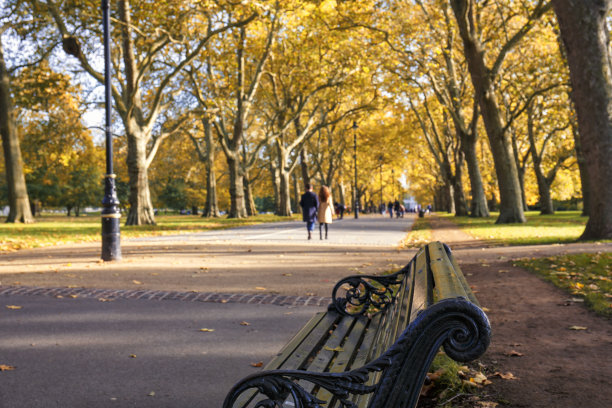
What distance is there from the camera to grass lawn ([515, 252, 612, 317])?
604 centimetres

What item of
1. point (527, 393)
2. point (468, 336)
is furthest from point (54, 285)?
point (468, 336)

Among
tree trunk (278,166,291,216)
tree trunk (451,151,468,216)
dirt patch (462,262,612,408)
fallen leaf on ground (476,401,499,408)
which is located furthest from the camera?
tree trunk (278,166,291,216)

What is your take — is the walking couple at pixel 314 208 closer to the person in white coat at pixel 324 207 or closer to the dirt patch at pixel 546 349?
the person in white coat at pixel 324 207

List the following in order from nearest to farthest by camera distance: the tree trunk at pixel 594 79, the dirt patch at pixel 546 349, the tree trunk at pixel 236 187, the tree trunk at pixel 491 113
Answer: the dirt patch at pixel 546 349 < the tree trunk at pixel 594 79 < the tree trunk at pixel 491 113 < the tree trunk at pixel 236 187

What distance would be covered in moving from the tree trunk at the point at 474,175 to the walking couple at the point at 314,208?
1394 centimetres

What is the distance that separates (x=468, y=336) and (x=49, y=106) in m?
30.4

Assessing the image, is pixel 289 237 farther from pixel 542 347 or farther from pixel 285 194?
pixel 285 194

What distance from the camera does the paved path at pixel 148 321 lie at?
11.9ft

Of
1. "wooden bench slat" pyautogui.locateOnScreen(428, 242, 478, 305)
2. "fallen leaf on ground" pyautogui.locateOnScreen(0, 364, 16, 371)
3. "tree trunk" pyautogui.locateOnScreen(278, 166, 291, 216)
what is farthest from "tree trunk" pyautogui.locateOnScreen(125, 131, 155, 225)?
"wooden bench slat" pyautogui.locateOnScreen(428, 242, 478, 305)

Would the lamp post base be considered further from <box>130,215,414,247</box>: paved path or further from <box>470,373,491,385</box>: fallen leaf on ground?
<box>470,373,491,385</box>: fallen leaf on ground

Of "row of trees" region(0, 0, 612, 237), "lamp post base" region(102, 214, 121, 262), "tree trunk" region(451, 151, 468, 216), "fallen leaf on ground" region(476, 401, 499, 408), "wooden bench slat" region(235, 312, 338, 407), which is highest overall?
"row of trees" region(0, 0, 612, 237)

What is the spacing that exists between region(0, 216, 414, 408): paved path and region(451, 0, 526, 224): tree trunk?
11253mm

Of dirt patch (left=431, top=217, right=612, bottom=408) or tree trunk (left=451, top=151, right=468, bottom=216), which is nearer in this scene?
dirt patch (left=431, top=217, right=612, bottom=408)

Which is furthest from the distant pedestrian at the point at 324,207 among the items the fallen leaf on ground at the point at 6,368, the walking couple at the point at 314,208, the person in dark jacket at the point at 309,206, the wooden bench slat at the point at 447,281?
the wooden bench slat at the point at 447,281
